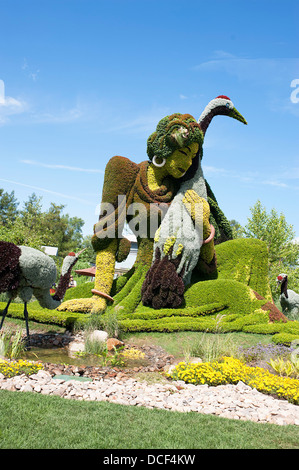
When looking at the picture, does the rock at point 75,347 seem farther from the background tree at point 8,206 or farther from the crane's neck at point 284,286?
the background tree at point 8,206

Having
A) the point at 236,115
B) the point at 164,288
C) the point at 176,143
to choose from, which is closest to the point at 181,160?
the point at 176,143

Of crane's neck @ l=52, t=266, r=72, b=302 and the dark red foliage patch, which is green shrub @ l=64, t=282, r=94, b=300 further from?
the dark red foliage patch

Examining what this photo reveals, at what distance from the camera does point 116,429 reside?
3.69 meters

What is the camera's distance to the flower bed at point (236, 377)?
215 inches

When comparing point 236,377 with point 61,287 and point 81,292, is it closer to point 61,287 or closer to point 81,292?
point 61,287

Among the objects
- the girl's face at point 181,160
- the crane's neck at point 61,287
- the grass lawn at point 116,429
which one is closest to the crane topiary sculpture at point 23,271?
the crane's neck at point 61,287

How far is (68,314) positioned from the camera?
31.8ft

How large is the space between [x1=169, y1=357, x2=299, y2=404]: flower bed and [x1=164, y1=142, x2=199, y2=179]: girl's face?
604 centimetres

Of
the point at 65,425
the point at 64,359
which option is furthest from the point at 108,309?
the point at 65,425

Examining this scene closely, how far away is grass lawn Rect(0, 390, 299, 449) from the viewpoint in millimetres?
3391

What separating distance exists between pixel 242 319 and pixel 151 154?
5.45m

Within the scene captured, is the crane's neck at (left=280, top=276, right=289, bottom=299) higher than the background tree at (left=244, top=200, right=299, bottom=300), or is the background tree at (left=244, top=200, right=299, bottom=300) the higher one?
the background tree at (left=244, top=200, right=299, bottom=300)

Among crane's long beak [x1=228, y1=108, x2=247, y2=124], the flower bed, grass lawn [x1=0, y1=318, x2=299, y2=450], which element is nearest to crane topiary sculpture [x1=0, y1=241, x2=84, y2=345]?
grass lawn [x1=0, y1=318, x2=299, y2=450]
